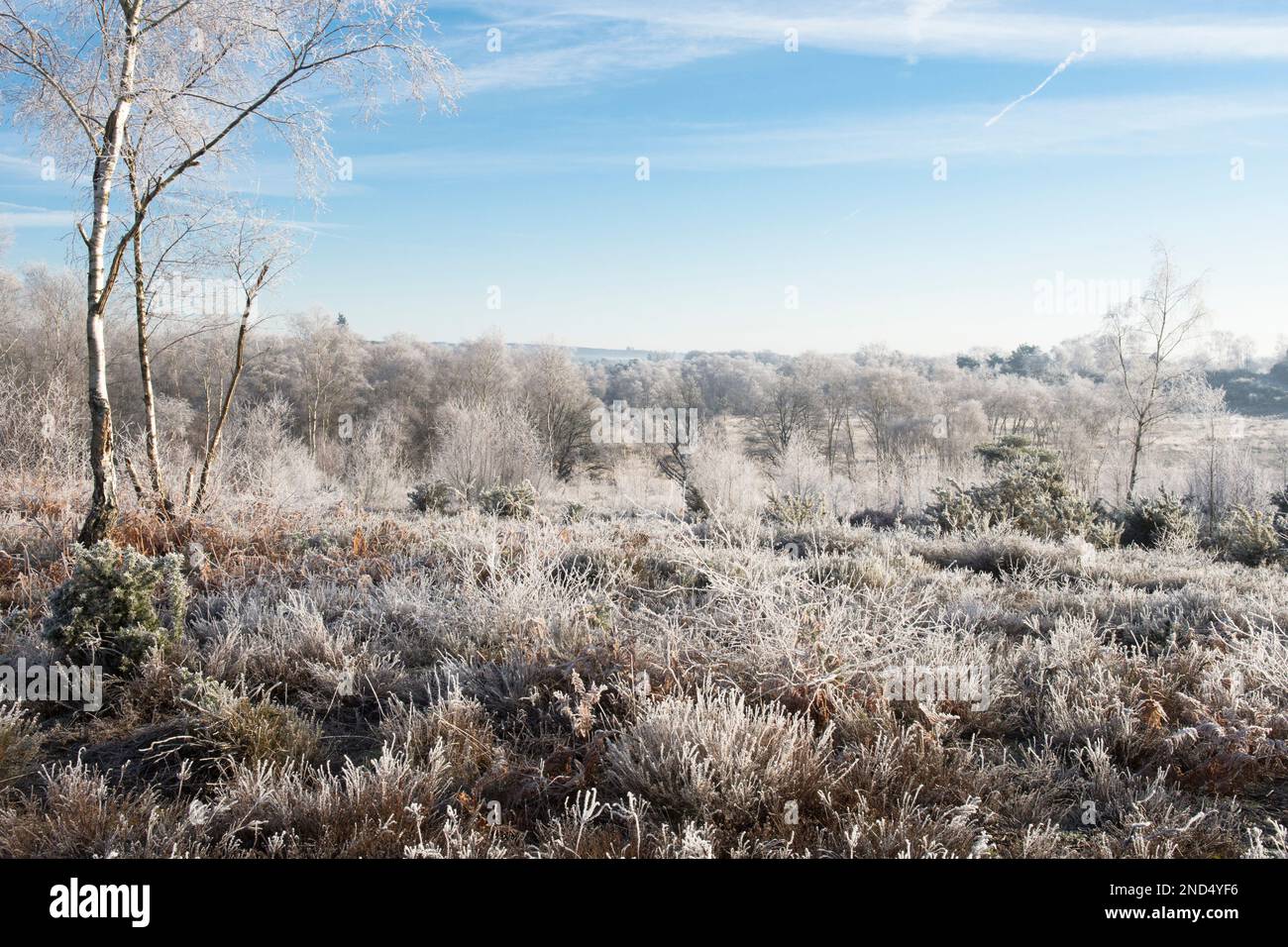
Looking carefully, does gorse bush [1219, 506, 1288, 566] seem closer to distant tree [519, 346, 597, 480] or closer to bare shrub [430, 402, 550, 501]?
bare shrub [430, 402, 550, 501]

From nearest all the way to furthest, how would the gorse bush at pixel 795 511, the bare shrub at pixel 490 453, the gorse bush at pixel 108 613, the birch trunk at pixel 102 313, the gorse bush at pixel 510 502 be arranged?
the gorse bush at pixel 108 613
the birch trunk at pixel 102 313
the gorse bush at pixel 795 511
the gorse bush at pixel 510 502
the bare shrub at pixel 490 453

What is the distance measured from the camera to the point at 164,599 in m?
5.26

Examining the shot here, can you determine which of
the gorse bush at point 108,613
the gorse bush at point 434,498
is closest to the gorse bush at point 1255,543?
the gorse bush at point 434,498

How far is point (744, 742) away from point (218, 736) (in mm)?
2164

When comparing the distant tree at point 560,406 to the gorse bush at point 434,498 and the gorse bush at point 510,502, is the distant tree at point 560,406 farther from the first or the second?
the gorse bush at point 510,502

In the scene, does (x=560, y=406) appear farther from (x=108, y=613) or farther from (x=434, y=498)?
(x=108, y=613)

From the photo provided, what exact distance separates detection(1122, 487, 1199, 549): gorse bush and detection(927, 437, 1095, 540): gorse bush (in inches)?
40.4

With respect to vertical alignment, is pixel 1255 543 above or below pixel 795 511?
below

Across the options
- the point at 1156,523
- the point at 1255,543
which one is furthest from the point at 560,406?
the point at 1255,543

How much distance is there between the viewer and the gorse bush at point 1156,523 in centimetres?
1277

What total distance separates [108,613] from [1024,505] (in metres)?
12.8

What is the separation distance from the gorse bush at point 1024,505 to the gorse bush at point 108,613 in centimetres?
1035

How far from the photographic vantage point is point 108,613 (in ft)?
13.5

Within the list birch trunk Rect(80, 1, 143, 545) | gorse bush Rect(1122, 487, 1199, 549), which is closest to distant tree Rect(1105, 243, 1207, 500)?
gorse bush Rect(1122, 487, 1199, 549)
